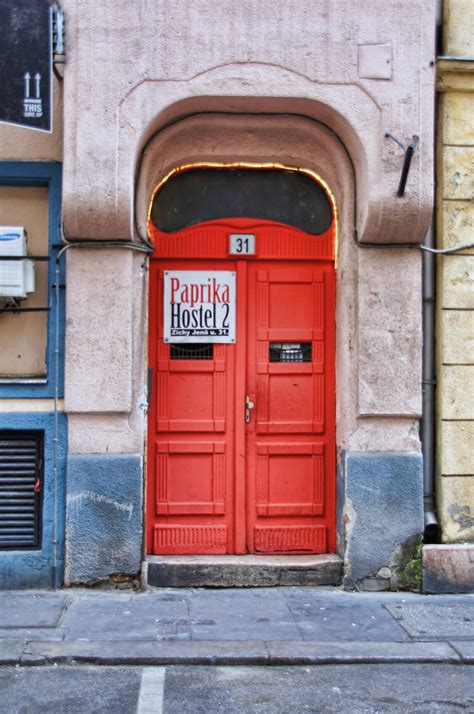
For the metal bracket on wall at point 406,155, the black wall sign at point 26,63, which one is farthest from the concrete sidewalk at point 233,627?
the black wall sign at point 26,63

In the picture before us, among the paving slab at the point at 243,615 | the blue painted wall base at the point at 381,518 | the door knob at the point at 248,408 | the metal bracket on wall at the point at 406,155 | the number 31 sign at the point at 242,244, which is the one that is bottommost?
the paving slab at the point at 243,615

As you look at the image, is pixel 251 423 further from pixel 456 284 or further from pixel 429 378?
pixel 456 284

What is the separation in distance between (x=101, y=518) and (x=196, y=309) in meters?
1.95

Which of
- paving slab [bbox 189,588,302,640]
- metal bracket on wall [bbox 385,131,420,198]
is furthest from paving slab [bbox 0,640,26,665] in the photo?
metal bracket on wall [bbox 385,131,420,198]

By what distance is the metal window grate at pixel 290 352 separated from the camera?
7398mm

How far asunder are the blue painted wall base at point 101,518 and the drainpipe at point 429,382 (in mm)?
2463

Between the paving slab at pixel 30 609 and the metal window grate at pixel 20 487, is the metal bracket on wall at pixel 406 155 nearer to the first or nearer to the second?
the metal window grate at pixel 20 487

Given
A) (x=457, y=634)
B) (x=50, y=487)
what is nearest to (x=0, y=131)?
(x=50, y=487)

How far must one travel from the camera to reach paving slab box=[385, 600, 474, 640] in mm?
5949

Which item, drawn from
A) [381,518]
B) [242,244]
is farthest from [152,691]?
[242,244]

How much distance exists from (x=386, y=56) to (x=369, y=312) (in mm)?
2094

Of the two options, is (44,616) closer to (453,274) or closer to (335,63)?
(453,274)

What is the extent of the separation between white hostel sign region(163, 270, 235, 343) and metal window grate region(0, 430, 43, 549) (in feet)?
4.90

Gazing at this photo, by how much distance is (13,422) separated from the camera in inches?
272
